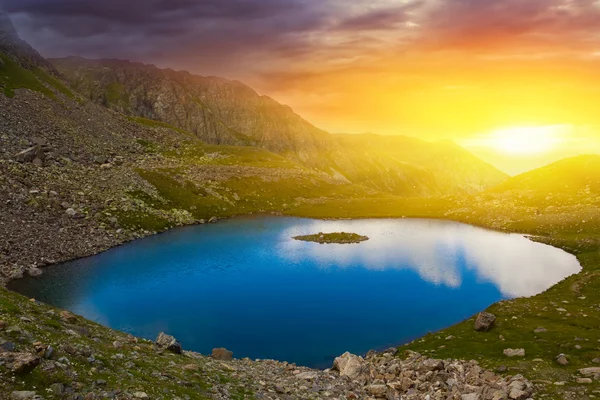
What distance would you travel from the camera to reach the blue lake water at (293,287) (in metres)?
47.1

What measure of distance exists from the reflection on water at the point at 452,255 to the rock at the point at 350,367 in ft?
134

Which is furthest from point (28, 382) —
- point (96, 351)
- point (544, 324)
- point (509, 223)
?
point (509, 223)

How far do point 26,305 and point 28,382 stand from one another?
628 inches

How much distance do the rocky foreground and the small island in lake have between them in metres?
66.5

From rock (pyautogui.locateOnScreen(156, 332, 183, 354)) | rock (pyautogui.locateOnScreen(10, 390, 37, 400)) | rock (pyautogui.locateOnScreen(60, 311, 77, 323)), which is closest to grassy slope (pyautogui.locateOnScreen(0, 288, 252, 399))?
rock (pyautogui.locateOnScreen(60, 311, 77, 323))

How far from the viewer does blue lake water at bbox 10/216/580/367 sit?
1855 inches

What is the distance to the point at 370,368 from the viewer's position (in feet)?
109

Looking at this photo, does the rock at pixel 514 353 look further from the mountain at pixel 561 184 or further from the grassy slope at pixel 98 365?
the mountain at pixel 561 184

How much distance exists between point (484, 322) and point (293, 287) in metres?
32.7

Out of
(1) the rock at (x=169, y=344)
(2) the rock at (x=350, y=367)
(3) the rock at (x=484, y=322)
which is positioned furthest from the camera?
(3) the rock at (x=484, y=322)

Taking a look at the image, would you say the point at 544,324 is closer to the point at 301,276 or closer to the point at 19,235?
the point at 301,276

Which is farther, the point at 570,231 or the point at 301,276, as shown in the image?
the point at 570,231

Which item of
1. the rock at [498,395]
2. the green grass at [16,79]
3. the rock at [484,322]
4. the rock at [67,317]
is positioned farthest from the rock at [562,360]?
the green grass at [16,79]

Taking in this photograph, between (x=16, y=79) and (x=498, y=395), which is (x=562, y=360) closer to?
(x=498, y=395)
